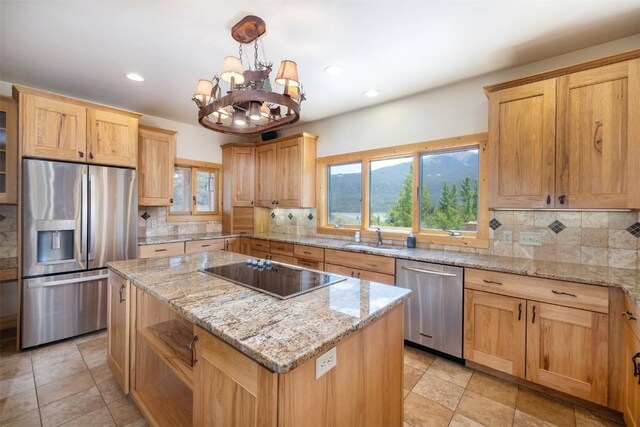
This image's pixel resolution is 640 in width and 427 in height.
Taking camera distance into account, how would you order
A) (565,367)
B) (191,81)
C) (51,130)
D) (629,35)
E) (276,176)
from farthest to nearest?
(276,176) < (191,81) < (51,130) < (629,35) < (565,367)

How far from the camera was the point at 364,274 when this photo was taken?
9.63 ft

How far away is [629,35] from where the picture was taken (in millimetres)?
2096

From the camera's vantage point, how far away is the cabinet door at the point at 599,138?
1842 mm

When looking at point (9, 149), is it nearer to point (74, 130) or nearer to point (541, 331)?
point (74, 130)

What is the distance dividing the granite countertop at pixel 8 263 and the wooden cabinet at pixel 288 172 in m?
2.84

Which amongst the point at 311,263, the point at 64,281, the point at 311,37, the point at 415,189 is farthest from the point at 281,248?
the point at 311,37

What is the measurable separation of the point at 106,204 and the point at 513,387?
4.10 meters

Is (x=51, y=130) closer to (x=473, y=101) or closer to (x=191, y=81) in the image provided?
(x=191, y=81)

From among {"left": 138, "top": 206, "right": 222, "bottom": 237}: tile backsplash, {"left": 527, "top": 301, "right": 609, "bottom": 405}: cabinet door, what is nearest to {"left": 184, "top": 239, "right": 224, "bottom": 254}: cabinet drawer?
{"left": 138, "top": 206, "right": 222, "bottom": 237}: tile backsplash

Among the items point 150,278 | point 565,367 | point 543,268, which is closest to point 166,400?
point 150,278

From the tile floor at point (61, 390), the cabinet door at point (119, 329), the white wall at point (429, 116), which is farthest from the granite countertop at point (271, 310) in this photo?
the white wall at point (429, 116)

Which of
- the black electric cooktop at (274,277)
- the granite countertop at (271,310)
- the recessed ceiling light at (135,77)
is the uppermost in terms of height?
the recessed ceiling light at (135,77)

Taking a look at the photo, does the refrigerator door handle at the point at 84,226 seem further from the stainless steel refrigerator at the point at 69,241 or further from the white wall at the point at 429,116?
the white wall at the point at 429,116

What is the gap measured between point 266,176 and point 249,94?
299 centimetres
